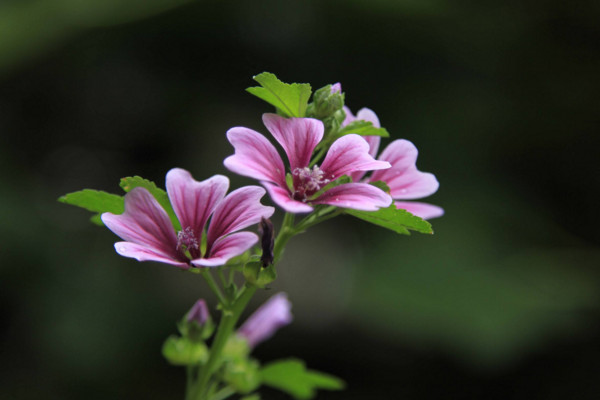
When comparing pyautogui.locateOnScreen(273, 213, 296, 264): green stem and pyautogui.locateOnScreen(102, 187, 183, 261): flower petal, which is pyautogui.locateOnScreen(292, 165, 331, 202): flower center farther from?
pyautogui.locateOnScreen(102, 187, 183, 261): flower petal

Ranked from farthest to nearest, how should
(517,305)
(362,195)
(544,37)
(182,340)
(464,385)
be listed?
(544,37) < (464,385) < (517,305) < (182,340) < (362,195)

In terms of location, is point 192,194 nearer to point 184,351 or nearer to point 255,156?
point 255,156

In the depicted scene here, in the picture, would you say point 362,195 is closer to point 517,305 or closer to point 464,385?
point 517,305

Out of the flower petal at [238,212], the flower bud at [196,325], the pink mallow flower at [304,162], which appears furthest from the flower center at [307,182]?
the flower bud at [196,325]

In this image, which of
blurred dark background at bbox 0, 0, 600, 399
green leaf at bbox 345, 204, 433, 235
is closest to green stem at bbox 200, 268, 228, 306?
green leaf at bbox 345, 204, 433, 235

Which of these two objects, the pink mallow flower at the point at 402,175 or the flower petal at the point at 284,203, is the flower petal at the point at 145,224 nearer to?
the flower petal at the point at 284,203

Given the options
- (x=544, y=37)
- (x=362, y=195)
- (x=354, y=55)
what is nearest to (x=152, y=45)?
(x=354, y=55)
